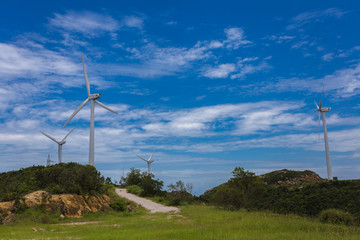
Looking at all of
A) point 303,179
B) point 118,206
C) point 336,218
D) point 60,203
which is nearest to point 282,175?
point 303,179

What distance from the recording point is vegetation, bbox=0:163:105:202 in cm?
2894

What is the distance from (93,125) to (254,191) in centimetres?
2509

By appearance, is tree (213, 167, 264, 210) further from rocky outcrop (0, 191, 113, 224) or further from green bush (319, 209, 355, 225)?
rocky outcrop (0, 191, 113, 224)

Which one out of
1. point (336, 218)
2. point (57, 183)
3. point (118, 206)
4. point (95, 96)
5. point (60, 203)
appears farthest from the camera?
point (95, 96)

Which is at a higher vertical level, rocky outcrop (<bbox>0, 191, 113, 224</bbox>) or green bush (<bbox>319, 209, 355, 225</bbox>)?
rocky outcrop (<bbox>0, 191, 113, 224</bbox>)

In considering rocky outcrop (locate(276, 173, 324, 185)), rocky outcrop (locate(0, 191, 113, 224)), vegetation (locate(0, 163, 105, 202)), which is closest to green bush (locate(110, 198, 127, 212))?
vegetation (locate(0, 163, 105, 202))

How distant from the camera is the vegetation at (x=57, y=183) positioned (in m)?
28.9

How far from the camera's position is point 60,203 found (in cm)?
2691

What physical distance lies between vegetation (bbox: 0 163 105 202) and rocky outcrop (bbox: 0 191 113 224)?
0.92m

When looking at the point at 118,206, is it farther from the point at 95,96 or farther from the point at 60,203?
the point at 95,96

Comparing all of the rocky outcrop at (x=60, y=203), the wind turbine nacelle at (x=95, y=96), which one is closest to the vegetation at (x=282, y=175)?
the wind turbine nacelle at (x=95, y=96)

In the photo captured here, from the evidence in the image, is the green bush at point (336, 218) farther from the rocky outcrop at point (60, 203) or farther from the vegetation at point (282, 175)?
the vegetation at point (282, 175)

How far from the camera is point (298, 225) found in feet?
62.6

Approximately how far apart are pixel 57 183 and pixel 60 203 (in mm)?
5112
